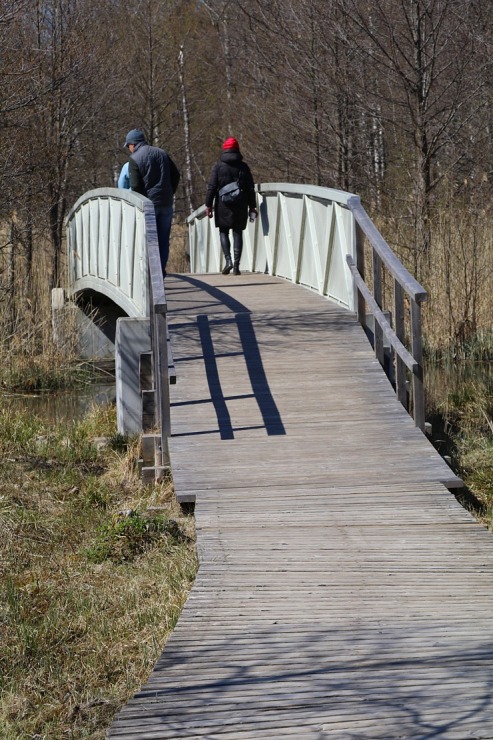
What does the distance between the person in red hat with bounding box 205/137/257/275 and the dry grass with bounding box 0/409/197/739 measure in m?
4.21

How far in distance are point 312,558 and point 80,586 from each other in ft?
4.33

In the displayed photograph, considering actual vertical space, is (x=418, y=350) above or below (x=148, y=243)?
below

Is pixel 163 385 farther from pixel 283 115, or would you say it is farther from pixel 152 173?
pixel 283 115

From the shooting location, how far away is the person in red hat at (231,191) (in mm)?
13070

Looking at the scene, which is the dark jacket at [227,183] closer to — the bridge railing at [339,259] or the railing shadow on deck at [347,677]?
the bridge railing at [339,259]

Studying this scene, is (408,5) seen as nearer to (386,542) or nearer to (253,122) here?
(253,122)

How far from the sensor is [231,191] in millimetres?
13078

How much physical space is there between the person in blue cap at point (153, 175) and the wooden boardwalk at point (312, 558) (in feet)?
7.42

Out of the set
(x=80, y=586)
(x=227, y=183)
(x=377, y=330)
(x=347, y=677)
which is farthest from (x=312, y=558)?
(x=227, y=183)

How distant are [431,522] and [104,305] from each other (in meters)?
12.2

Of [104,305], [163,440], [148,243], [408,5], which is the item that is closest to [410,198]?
[408,5]

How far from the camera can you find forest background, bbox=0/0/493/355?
15.0 meters

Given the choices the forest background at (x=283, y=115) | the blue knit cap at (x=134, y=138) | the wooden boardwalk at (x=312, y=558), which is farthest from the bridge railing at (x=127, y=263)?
the forest background at (x=283, y=115)

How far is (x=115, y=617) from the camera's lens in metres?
5.88
